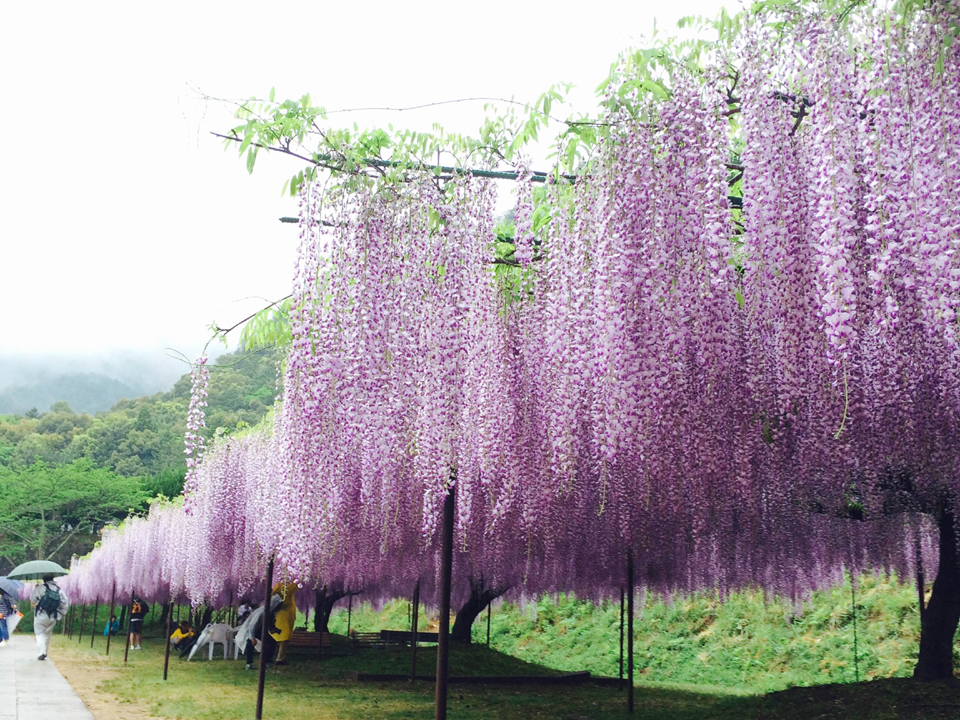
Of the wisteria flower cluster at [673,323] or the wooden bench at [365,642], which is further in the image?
the wooden bench at [365,642]

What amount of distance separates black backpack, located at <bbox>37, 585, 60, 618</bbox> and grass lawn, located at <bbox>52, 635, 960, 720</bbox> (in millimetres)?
1166

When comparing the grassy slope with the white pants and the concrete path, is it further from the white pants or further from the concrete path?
the white pants

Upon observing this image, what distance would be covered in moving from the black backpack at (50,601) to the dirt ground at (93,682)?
1.13 m

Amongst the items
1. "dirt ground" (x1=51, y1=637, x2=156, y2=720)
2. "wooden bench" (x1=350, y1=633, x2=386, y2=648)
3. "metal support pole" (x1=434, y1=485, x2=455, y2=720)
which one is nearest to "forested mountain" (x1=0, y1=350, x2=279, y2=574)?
"dirt ground" (x1=51, y1=637, x2=156, y2=720)

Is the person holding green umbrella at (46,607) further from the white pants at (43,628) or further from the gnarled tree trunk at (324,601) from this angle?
the gnarled tree trunk at (324,601)

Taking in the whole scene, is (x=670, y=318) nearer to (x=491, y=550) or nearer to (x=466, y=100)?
(x=466, y=100)

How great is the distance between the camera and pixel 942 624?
8734mm

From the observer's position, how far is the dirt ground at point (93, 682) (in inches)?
402

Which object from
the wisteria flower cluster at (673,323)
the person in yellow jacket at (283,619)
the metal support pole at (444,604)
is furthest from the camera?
the person in yellow jacket at (283,619)

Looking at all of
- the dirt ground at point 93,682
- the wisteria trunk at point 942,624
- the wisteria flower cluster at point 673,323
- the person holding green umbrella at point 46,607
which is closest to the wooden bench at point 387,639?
the dirt ground at point 93,682

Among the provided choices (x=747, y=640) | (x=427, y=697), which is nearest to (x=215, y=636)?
(x=427, y=697)

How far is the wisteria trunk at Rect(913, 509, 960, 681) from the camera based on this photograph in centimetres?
864

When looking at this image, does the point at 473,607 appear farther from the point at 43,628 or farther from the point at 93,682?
the point at 43,628

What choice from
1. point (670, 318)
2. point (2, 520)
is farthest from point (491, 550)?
point (2, 520)
